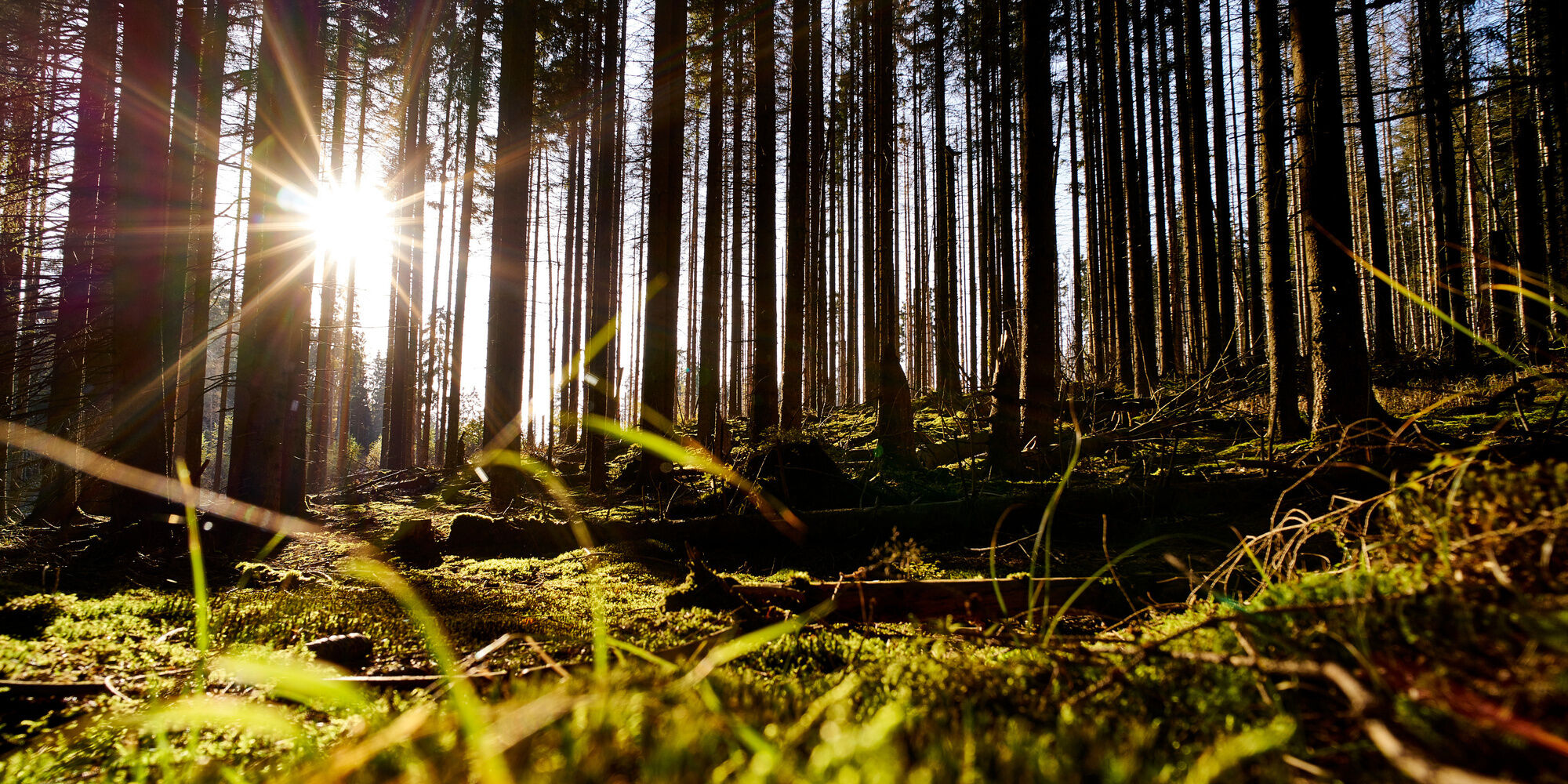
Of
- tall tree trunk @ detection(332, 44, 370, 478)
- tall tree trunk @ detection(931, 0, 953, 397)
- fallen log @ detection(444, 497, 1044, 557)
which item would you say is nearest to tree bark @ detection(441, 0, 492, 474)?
tall tree trunk @ detection(332, 44, 370, 478)

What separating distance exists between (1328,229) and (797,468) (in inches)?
207

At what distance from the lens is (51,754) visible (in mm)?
1146

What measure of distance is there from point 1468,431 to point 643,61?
730 inches

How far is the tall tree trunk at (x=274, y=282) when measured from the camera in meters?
6.70

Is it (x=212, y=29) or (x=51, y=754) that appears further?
(x=212, y=29)

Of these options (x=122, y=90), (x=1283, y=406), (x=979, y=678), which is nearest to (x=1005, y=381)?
(x=1283, y=406)

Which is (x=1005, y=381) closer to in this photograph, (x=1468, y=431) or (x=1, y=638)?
(x=1468, y=431)

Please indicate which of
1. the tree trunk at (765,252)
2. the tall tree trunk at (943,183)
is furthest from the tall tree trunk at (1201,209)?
the tree trunk at (765,252)

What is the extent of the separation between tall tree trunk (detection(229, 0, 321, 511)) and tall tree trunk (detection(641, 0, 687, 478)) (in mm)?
4262

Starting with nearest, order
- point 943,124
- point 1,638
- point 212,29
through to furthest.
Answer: point 1,638 < point 212,29 < point 943,124

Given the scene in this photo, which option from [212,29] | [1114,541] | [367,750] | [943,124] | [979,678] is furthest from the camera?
[943,124]

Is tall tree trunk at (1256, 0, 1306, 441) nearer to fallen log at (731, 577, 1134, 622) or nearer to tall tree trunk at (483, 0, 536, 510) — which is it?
fallen log at (731, 577, 1134, 622)

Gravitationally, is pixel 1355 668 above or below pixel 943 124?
below


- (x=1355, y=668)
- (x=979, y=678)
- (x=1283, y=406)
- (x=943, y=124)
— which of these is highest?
(x=943, y=124)
